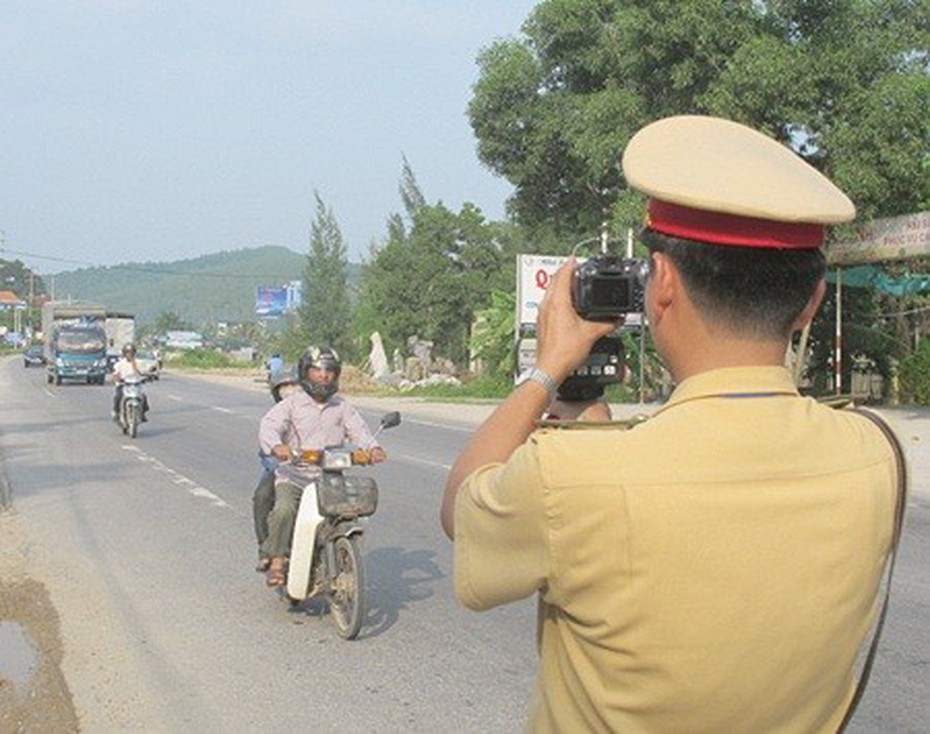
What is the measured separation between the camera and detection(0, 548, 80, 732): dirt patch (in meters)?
5.62

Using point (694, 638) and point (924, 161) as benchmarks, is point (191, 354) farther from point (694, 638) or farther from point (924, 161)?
point (694, 638)

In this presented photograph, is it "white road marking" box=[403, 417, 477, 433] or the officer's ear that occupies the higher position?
the officer's ear

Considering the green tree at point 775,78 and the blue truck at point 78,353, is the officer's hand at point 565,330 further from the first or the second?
the blue truck at point 78,353

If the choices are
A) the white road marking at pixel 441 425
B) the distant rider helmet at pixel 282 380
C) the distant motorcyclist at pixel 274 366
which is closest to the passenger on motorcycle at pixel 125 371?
the distant motorcyclist at pixel 274 366

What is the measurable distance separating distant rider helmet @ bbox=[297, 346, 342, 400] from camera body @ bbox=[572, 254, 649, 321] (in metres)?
5.89

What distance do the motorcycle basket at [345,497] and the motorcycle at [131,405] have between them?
1411 centimetres

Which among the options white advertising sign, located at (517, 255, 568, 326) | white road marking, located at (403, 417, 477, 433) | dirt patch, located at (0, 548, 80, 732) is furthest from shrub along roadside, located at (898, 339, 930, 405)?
dirt patch, located at (0, 548, 80, 732)

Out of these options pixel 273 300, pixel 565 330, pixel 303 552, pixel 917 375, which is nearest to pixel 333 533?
pixel 303 552

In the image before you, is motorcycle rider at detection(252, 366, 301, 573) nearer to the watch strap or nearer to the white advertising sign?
the watch strap

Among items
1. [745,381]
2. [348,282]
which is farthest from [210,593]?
[348,282]

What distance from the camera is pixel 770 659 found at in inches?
65.4

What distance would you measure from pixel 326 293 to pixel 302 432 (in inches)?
2419

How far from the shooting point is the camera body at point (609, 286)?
1.91 m

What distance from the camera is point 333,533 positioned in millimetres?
7312
